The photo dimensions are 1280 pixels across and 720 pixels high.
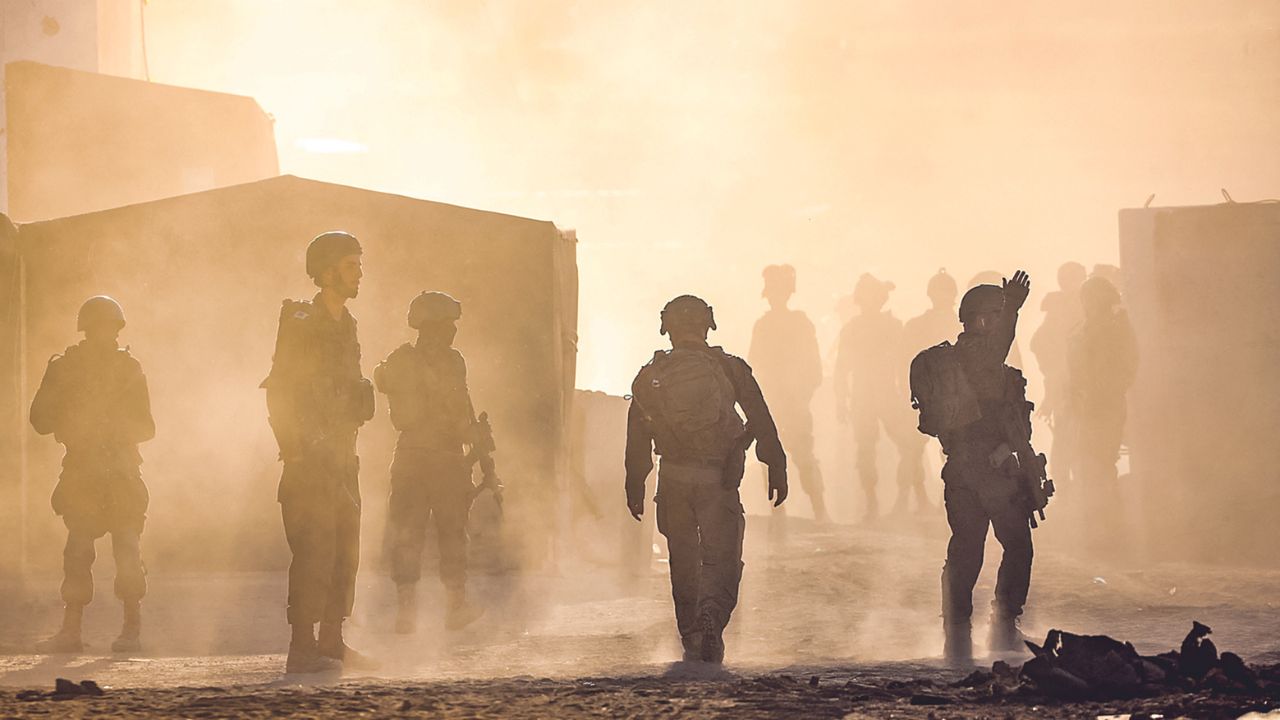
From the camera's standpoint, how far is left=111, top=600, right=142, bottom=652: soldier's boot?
29.6 feet

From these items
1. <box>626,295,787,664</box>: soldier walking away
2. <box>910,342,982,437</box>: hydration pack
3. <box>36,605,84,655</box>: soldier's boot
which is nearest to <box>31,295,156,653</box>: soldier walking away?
<box>36,605,84,655</box>: soldier's boot

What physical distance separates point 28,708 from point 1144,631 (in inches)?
263

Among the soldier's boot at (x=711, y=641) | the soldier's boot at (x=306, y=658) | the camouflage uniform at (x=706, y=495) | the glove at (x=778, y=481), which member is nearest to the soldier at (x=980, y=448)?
the glove at (x=778, y=481)

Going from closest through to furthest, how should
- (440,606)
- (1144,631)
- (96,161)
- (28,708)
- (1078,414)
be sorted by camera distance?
(28,708), (1144,631), (440,606), (1078,414), (96,161)

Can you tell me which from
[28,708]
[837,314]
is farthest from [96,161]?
[28,708]

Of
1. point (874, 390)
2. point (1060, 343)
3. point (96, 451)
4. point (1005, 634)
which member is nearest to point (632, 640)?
point (1005, 634)

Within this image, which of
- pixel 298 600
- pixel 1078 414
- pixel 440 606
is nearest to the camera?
pixel 298 600

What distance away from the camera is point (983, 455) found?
8.77 m

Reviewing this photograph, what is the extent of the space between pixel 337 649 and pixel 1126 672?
3753mm

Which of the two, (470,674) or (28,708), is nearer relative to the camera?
(28,708)

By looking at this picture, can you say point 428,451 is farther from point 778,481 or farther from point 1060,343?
point 1060,343

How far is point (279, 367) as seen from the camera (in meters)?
7.88

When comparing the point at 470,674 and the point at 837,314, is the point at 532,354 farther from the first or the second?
the point at 837,314

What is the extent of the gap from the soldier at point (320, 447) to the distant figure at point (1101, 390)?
9847 mm
